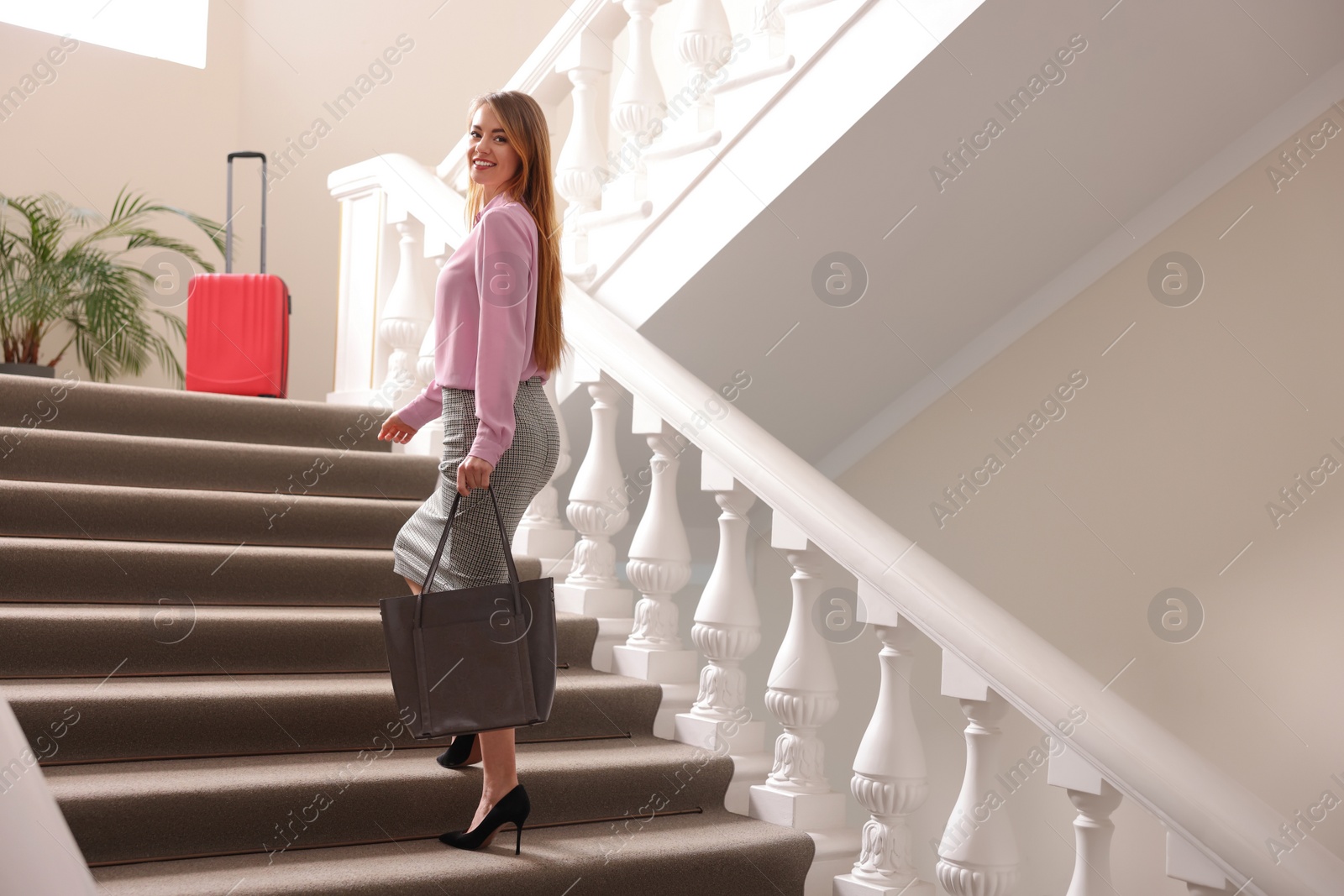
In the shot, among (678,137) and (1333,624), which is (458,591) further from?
(1333,624)

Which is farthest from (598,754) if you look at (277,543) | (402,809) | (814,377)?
(814,377)

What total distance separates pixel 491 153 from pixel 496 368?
476 mm

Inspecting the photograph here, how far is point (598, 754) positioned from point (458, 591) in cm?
76

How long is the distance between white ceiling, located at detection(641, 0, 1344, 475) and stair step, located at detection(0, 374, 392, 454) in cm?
108

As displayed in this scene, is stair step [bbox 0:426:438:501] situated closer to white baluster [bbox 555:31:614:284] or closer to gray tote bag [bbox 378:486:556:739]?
white baluster [bbox 555:31:614:284]

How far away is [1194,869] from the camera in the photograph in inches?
70.7

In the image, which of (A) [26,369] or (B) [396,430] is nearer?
(B) [396,430]

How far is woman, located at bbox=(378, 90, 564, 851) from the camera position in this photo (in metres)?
2.18

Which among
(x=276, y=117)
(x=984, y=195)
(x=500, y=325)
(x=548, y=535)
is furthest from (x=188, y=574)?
(x=276, y=117)

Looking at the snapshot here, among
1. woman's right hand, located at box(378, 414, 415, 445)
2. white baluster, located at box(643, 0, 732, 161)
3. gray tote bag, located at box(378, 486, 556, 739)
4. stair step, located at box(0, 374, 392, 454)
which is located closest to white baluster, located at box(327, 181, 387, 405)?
stair step, located at box(0, 374, 392, 454)

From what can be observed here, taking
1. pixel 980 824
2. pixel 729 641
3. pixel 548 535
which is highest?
pixel 548 535

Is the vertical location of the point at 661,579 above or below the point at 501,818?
above

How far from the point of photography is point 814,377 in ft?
13.5

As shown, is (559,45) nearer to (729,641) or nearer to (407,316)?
(407,316)
